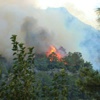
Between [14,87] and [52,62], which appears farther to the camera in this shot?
[52,62]

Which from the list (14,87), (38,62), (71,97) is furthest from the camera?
(38,62)

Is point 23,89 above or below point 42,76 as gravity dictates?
below

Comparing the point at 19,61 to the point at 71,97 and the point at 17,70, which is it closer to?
the point at 17,70

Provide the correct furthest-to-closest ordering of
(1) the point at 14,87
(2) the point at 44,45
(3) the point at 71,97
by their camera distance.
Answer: (2) the point at 44,45 < (3) the point at 71,97 < (1) the point at 14,87

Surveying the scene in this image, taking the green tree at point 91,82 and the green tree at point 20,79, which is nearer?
the green tree at point 20,79

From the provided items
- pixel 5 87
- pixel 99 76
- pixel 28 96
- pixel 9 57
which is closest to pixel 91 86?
pixel 99 76

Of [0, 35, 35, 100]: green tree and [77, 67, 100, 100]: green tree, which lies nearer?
[0, 35, 35, 100]: green tree

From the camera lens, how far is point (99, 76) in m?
10.5

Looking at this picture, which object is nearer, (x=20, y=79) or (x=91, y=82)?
(x=20, y=79)

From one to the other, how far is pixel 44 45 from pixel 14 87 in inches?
3330

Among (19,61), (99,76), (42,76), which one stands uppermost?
(42,76)

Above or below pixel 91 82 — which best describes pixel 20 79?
above

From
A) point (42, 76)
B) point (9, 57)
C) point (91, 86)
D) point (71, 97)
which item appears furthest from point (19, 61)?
point (9, 57)

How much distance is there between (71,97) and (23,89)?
4102cm
